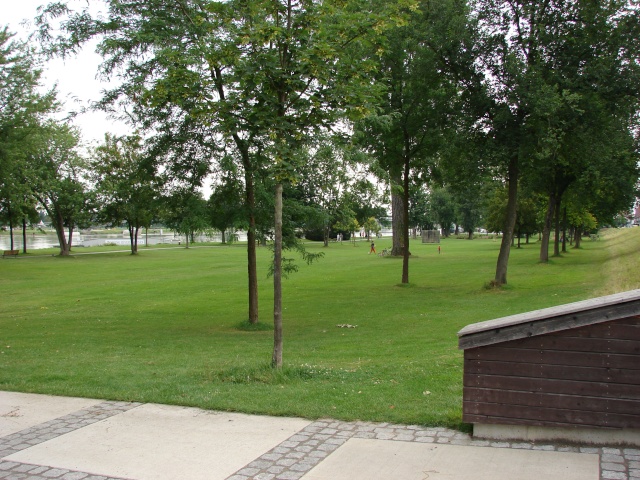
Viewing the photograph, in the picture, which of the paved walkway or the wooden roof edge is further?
the wooden roof edge

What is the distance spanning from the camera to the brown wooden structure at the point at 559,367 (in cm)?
472

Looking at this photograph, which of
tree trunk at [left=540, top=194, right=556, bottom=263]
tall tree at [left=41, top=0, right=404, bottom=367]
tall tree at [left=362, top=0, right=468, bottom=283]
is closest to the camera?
tall tree at [left=41, top=0, right=404, bottom=367]

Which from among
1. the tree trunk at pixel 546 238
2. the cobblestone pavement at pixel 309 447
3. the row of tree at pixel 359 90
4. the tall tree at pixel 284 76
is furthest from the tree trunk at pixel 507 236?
the cobblestone pavement at pixel 309 447

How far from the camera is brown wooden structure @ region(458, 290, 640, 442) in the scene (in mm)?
4719

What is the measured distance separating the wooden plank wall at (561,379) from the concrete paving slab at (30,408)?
4.23m

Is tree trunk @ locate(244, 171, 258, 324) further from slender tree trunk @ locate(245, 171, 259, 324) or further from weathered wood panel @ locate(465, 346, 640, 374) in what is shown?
weathered wood panel @ locate(465, 346, 640, 374)

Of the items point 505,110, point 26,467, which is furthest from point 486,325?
point 505,110

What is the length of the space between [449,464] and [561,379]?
1163 mm

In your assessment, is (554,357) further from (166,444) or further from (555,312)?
(166,444)

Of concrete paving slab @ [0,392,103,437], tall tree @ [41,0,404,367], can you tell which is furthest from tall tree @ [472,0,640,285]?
concrete paving slab @ [0,392,103,437]

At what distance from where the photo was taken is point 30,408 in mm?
6625

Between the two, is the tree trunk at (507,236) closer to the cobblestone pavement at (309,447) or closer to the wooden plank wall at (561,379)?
the cobblestone pavement at (309,447)

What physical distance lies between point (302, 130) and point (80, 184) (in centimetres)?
5577

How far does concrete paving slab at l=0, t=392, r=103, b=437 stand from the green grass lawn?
24 cm
